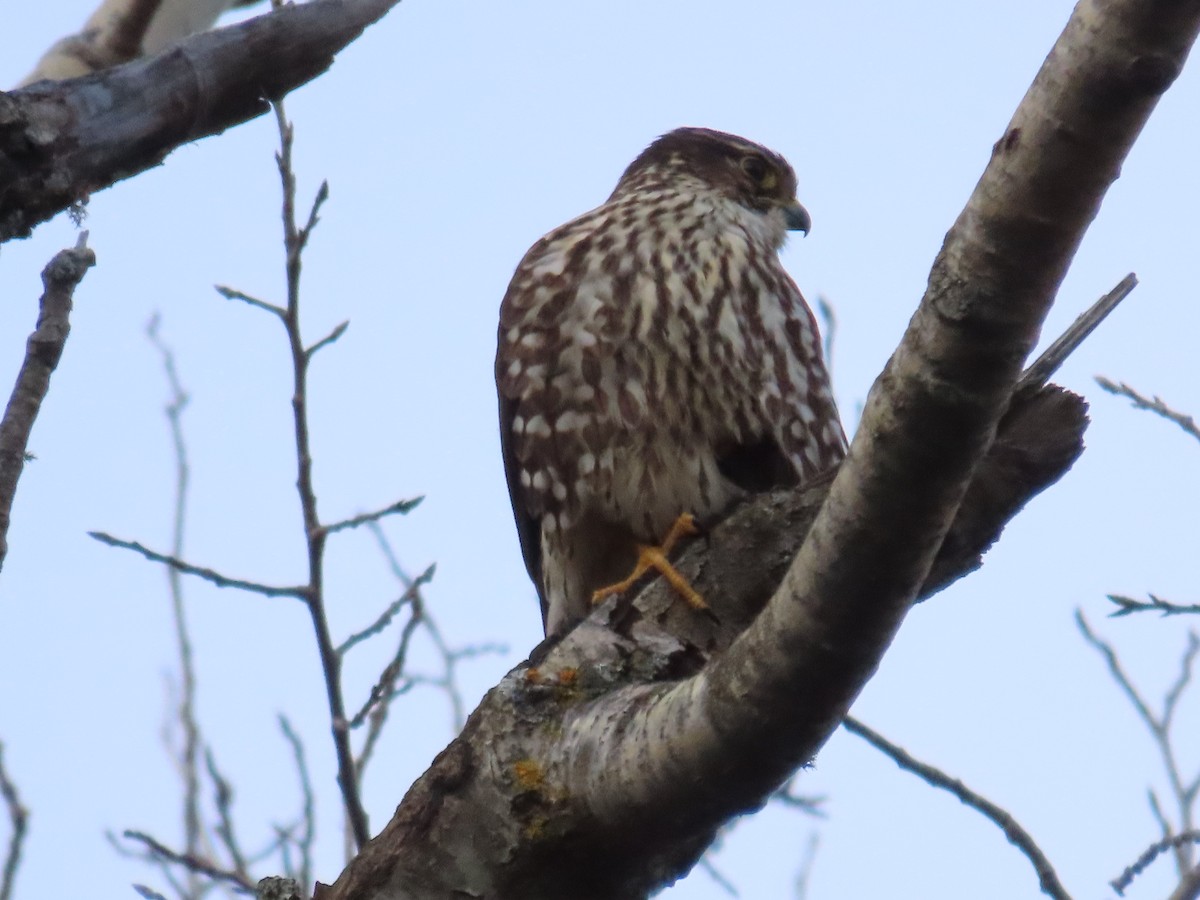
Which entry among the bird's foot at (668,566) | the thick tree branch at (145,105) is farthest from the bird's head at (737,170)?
the thick tree branch at (145,105)

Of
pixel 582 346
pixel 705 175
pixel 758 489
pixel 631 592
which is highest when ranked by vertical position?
pixel 705 175

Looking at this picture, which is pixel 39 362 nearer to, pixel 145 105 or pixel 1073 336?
pixel 145 105

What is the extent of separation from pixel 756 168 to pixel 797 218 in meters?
0.23

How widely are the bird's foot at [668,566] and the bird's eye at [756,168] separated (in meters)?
1.79

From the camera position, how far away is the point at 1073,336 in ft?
8.86

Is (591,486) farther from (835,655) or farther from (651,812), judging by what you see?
(835,655)

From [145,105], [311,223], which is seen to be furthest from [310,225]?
[145,105]

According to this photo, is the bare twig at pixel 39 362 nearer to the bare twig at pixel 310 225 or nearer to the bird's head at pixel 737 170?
the bare twig at pixel 310 225

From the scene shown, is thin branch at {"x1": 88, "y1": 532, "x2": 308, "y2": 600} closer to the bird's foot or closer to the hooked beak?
the bird's foot

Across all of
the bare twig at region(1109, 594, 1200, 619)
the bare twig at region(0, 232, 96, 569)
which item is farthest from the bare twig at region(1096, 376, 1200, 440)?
the bare twig at region(0, 232, 96, 569)

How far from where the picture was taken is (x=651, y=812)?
2.38 meters

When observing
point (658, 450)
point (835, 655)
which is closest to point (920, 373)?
point (835, 655)

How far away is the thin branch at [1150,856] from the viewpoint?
9.01 feet

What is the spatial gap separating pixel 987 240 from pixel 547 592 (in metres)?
2.76
